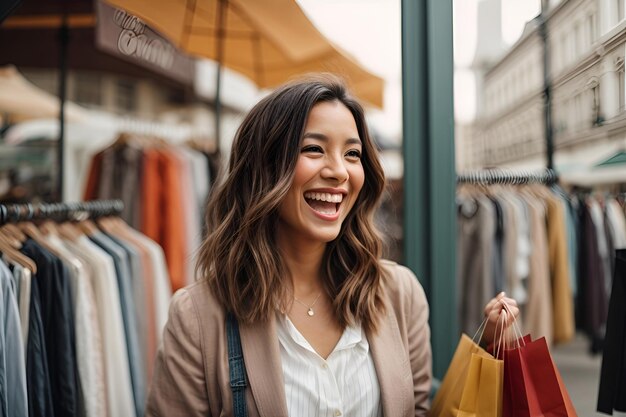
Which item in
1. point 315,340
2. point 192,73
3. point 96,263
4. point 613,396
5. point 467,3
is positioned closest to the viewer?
point 613,396

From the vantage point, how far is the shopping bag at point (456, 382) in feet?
4.31

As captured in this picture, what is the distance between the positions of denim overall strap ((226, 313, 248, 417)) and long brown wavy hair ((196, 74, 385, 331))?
4 cm

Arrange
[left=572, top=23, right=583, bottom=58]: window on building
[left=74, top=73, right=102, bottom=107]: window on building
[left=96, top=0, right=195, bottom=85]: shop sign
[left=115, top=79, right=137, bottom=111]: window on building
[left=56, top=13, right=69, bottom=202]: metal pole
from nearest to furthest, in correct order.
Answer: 1. [left=572, top=23, right=583, bottom=58]: window on building
2. [left=96, top=0, right=195, bottom=85]: shop sign
3. [left=56, top=13, right=69, bottom=202]: metal pole
4. [left=74, top=73, right=102, bottom=107]: window on building
5. [left=115, top=79, right=137, bottom=111]: window on building

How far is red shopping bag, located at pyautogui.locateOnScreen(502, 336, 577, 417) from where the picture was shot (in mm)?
1177

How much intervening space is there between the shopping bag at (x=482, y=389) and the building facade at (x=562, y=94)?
73 cm

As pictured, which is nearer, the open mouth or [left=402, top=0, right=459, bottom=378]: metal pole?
the open mouth

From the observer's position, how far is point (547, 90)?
222 cm

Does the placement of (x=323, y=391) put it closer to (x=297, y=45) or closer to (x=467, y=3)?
(x=467, y=3)

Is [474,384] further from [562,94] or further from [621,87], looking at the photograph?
[562,94]

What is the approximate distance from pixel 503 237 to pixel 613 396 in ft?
5.08

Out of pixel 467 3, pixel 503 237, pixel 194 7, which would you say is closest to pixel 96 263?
pixel 194 7

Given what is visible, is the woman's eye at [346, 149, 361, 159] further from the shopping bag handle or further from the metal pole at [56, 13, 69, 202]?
the metal pole at [56, 13, 69, 202]

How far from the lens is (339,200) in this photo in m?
1.41

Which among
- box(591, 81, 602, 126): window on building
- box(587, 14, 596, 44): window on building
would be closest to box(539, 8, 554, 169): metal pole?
box(587, 14, 596, 44): window on building
